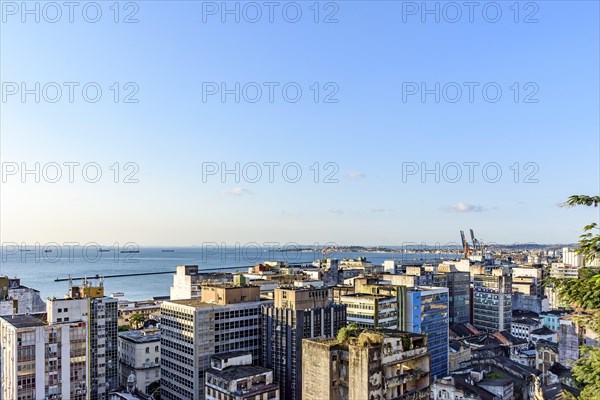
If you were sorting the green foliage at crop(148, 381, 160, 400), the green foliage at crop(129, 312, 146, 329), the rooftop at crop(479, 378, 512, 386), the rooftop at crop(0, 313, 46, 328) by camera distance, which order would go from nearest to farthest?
the rooftop at crop(0, 313, 46, 328) → the rooftop at crop(479, 378, 512, 386) → the green foliage at crop(148, 381, 160, 400) → the green foliage at crop(129, 312, 146, 329)

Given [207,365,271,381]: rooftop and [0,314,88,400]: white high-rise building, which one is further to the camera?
[207,365,271,381]: rooftop

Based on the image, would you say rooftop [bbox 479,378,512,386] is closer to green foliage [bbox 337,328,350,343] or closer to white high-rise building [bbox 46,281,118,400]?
green foliage [bbox 337,328,350,343]

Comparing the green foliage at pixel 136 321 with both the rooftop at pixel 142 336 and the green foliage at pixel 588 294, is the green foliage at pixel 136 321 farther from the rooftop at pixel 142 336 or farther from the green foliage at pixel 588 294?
the green foliage at pixel 588 294

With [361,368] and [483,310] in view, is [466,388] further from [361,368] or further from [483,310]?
[483,310]

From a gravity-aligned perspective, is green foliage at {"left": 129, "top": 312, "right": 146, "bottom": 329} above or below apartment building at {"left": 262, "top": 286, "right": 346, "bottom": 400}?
below

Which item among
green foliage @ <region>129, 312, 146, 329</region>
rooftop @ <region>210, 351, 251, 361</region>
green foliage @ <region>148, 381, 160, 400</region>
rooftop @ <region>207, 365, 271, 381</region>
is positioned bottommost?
green foliage @ <region>148, 381, 160, 400</region>

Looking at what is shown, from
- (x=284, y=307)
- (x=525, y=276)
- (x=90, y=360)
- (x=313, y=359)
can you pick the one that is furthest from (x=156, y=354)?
(x=525, y=276)

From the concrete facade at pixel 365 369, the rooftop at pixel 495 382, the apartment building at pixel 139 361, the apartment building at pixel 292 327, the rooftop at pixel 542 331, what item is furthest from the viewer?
the rooftop at pixel 542 331

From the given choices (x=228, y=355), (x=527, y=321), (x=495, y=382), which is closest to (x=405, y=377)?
(x=228, y=355)

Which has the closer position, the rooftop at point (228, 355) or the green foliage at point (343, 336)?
the green foliage at point (343, 336)

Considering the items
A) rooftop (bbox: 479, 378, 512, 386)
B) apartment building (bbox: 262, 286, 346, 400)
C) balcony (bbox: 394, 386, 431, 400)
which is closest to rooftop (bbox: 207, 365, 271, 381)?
apartment building (bbox: 262, 286, 346, 400)

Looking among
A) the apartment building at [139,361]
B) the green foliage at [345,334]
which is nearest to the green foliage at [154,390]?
the apartment building at [139,361]
